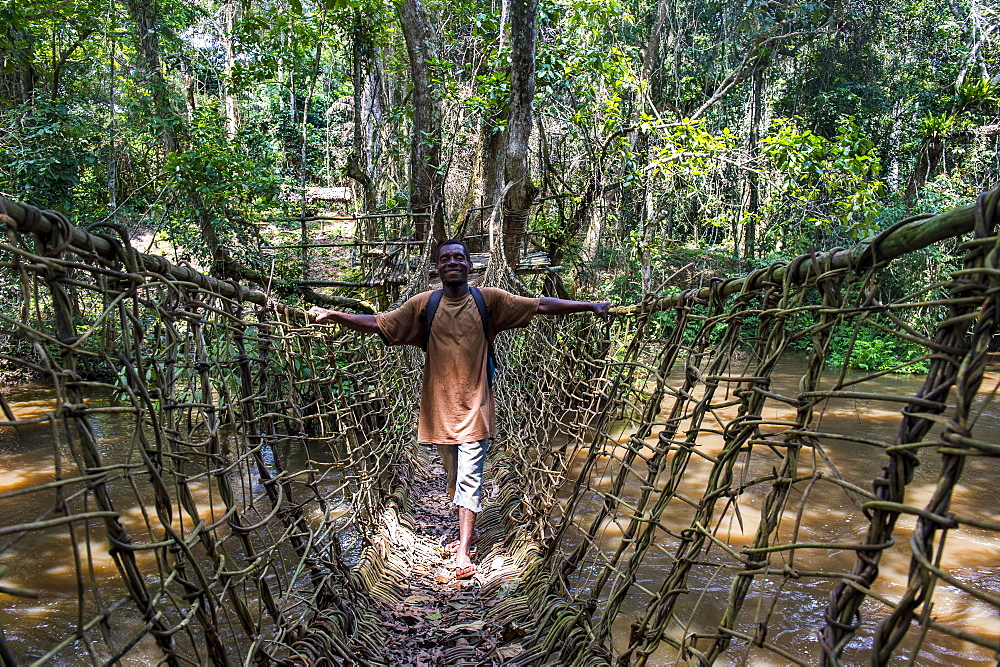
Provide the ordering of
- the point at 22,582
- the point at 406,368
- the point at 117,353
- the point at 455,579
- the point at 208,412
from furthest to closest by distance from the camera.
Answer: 1. the point at 406,368
2. the point at 22,582
3. the point at 455,579
4. the point at 208,412
5. the point at 117,353

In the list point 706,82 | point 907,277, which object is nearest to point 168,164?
point 907,277

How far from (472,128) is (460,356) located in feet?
18.7

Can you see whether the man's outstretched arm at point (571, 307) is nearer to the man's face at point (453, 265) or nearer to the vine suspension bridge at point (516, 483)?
the vine suspension bridge at point (516, 483)

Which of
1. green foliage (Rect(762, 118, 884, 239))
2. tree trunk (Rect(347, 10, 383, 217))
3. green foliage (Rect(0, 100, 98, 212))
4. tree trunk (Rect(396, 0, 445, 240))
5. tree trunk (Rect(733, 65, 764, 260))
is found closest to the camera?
tree trunk (Rect(396, 0, 445, 240))

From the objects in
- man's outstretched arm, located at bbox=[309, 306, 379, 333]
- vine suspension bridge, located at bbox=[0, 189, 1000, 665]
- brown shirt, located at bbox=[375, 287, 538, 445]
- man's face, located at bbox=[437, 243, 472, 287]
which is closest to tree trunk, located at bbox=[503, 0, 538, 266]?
vine suspension bridge, located at bbox=[0, 189, 1000, 665]

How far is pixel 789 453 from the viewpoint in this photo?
90 centimetres

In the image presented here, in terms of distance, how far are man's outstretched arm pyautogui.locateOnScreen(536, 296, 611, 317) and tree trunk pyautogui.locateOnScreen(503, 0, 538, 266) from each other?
2882mm

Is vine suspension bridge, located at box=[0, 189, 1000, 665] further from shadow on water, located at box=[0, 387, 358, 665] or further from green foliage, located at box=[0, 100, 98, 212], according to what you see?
green foliage, located at box=[0, 100, 98, 212]

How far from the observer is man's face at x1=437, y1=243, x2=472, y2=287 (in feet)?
7.58

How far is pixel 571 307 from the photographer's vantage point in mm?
2213

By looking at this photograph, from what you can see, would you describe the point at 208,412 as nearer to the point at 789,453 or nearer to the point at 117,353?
the point at 117,353

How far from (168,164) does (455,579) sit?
15.7 feet

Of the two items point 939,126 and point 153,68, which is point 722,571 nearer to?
point 153,68

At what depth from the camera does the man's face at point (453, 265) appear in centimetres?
231
